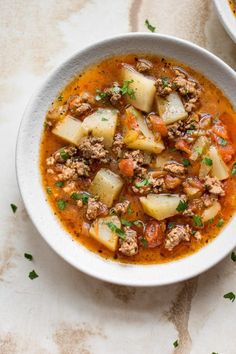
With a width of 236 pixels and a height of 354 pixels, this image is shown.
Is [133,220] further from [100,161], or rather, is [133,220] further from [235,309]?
[235,309]

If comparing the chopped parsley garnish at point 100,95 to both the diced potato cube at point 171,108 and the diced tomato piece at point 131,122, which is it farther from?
the diced potato cube at point 171,108

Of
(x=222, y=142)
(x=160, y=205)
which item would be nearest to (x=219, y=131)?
(x=222, y=142)

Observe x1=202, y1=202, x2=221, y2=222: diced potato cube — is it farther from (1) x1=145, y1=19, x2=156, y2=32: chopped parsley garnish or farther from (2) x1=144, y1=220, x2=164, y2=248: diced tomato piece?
(1) x1=145, y1=19, x2=156, y2=32: chopped parsley garnish

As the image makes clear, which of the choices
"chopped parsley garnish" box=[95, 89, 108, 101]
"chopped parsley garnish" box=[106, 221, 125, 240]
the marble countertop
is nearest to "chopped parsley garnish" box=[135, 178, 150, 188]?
"chopped parsley garnish" box=[106, 221, 125, 240]

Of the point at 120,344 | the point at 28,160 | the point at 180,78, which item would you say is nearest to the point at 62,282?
the point at 120,344

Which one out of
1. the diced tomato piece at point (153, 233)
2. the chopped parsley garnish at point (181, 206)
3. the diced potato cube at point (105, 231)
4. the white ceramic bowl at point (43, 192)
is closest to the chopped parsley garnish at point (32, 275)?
the white ceramic bowl at point (43, 192)

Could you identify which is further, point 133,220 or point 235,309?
point 235,309
